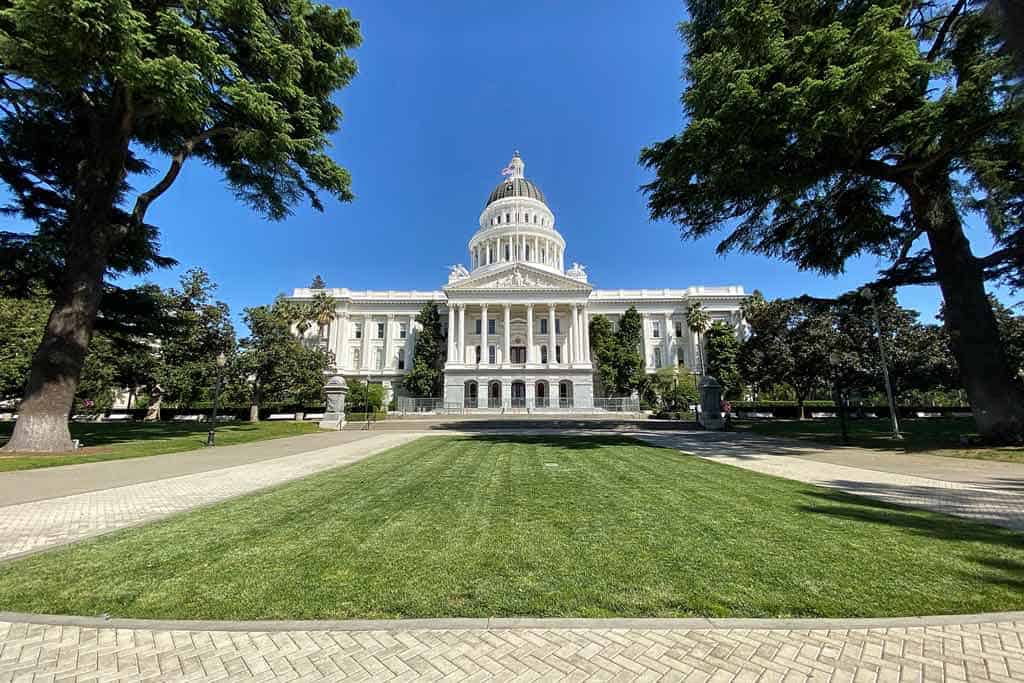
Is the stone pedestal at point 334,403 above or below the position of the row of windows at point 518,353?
below

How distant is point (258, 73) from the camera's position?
15648 mm

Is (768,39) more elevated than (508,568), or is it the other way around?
(768,39)

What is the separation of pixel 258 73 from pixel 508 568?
62.3 feet

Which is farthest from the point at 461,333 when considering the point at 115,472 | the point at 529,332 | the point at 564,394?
the point at 115,472

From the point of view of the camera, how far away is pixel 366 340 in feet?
206

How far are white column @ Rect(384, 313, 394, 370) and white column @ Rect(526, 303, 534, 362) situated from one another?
20826 mm

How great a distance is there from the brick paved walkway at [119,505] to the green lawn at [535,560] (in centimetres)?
67

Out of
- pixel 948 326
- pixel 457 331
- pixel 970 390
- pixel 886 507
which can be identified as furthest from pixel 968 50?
pixel 457 331

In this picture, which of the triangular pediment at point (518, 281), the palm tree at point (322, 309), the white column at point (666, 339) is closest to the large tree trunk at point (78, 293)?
the palm tree at point (322, 309)

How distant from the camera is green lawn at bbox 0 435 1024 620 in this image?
3326 millimetres

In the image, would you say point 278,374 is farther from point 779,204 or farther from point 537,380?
point 779,204

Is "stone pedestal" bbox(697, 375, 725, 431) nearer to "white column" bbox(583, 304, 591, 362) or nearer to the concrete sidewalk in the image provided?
the concrete sidewalk

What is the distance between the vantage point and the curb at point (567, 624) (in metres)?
2.96

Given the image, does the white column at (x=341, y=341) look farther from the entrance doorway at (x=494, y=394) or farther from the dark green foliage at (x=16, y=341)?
the dark green foliage at (x=16, y=341)
